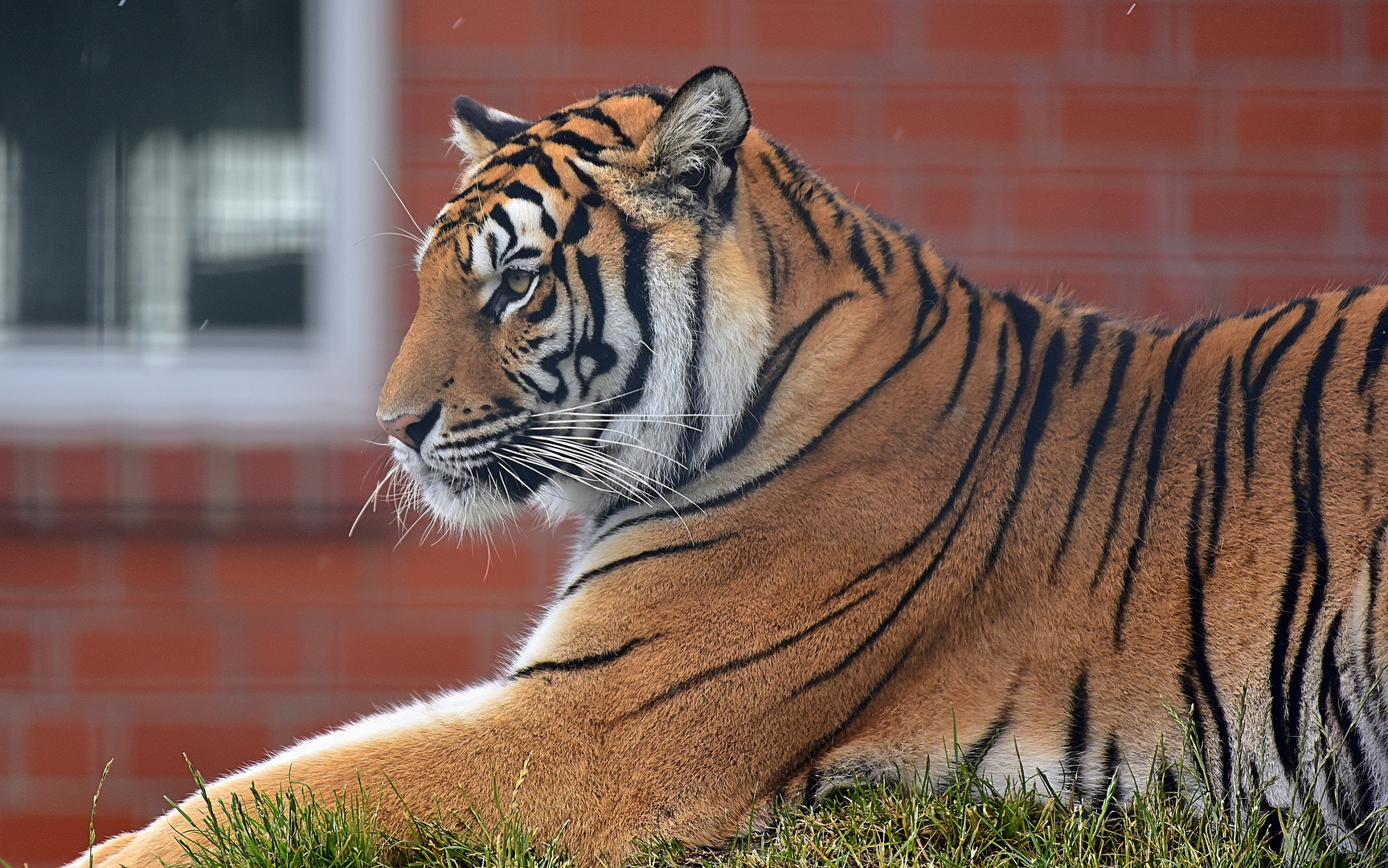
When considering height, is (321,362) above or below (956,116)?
below

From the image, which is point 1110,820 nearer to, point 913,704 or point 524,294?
point 913,704

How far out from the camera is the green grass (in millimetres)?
1742

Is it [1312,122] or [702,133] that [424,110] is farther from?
[1312,122]

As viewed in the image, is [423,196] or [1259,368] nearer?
[1259,368]

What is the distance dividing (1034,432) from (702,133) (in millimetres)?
776

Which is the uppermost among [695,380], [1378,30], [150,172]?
[1378,30]

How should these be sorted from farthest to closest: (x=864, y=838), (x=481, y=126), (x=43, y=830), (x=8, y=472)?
(x=43, y=830)
(x=8, y=472)
(x=481, y=126)
(x=864, y=838)

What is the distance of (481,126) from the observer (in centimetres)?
231

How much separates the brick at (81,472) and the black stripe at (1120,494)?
2.07 m

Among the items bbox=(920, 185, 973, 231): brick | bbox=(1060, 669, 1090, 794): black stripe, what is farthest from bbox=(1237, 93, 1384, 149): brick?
bbox=(1060, 669, 1090, 794): black stripe

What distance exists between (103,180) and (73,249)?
7.0 inches

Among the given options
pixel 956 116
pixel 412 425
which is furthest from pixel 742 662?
pixel 956 116

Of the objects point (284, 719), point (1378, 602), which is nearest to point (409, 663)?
point (284, 719)

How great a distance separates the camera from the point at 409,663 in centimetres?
269
